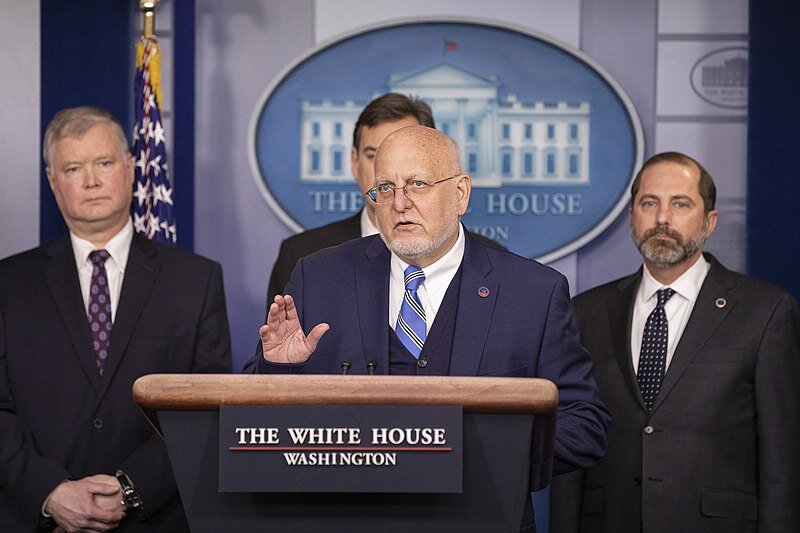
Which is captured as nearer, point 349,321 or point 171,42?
point 349,321

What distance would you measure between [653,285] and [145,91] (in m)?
2.03

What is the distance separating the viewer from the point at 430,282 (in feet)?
8.62

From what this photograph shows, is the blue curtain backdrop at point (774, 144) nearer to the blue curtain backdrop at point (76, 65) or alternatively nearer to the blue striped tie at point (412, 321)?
the blue striped tie at point (412, 321)

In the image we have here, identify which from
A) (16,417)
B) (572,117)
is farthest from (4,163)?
(572,117)

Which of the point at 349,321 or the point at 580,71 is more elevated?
the point at 580,71

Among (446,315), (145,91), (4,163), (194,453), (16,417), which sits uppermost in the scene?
(145,91)

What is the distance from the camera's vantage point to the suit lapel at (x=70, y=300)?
330 centimetres

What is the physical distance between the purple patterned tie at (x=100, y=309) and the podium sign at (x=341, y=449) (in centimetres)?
174

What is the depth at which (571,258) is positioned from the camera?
4723 millimetres

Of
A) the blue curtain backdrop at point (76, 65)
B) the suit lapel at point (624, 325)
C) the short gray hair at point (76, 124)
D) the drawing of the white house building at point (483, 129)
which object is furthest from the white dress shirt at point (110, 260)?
the suit lapel at point (624, 325)

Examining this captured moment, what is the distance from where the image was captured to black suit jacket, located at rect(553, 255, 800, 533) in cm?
344

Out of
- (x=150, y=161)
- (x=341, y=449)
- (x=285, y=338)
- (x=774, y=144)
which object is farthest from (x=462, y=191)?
(x=774, y=144)

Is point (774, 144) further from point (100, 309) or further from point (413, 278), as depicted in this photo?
point (100, 309)

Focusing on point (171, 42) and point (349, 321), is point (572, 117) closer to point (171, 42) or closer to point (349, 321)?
point (171, 42)
